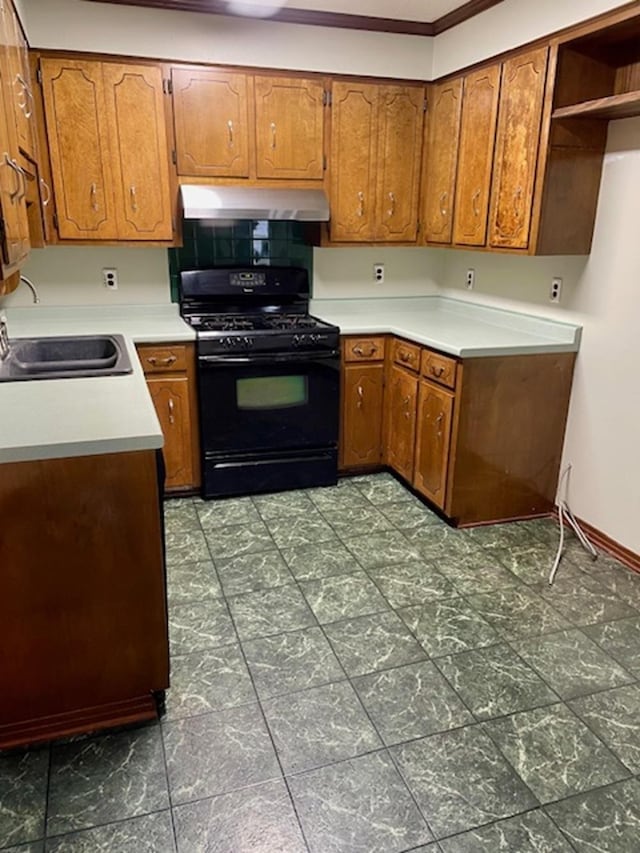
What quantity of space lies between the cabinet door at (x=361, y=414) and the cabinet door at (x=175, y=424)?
0.90 metres

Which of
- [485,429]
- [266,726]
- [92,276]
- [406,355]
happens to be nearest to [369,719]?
[266,726]

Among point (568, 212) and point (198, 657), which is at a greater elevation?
point (568, 212)

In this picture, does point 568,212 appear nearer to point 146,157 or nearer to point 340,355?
point 340,355

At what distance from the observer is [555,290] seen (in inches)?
122

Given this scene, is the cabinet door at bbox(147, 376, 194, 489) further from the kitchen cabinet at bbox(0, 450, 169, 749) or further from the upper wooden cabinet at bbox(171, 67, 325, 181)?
the kitchen cabinet at bbox(0, 450, 169, 749)

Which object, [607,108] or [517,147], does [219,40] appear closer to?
Answer: [517,147]

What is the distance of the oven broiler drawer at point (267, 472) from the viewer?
3.40m

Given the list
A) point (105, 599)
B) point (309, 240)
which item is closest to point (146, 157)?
point (309, 240)

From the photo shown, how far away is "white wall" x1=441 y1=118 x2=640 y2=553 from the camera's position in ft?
8.76

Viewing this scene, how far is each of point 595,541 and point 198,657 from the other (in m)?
1.95

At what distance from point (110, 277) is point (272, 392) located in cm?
119

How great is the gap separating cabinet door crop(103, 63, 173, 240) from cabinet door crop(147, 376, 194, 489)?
2.71 ft

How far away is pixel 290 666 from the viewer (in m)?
2.12

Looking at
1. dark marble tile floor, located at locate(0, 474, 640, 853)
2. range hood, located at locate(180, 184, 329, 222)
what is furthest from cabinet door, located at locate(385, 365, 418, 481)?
range hood, located at locate(180, 184, 329, 222)
